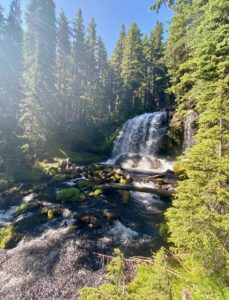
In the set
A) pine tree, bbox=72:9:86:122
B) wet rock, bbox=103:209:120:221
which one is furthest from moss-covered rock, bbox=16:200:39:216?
pine tree, bbox=72:9:86:122

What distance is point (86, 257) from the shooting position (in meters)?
7.56

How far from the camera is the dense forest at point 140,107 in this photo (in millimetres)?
4836

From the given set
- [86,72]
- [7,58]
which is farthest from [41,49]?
[86,72]

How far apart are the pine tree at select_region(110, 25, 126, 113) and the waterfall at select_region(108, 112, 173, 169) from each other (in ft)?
A: 49.8

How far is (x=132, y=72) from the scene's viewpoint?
4225 cm

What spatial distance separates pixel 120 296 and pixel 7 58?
36036 mm

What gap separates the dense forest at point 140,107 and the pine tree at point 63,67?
0.63 feet

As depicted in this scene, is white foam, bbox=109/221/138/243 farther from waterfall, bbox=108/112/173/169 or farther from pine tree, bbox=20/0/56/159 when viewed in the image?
pine tree, bbox=20/0/56/159

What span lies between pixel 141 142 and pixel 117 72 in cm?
2585

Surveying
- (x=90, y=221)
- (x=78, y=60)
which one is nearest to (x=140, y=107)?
(x=78, y=60)

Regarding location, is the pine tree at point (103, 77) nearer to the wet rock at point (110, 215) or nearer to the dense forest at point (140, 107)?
the dense forest at point (140, 107)

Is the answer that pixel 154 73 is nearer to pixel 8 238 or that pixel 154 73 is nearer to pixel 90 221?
pixel 90 221

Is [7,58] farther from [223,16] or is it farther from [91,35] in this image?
[223,16]

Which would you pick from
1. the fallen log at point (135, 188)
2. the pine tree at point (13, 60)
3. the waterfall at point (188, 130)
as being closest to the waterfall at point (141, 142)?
the waterfall at point (188, 130)
